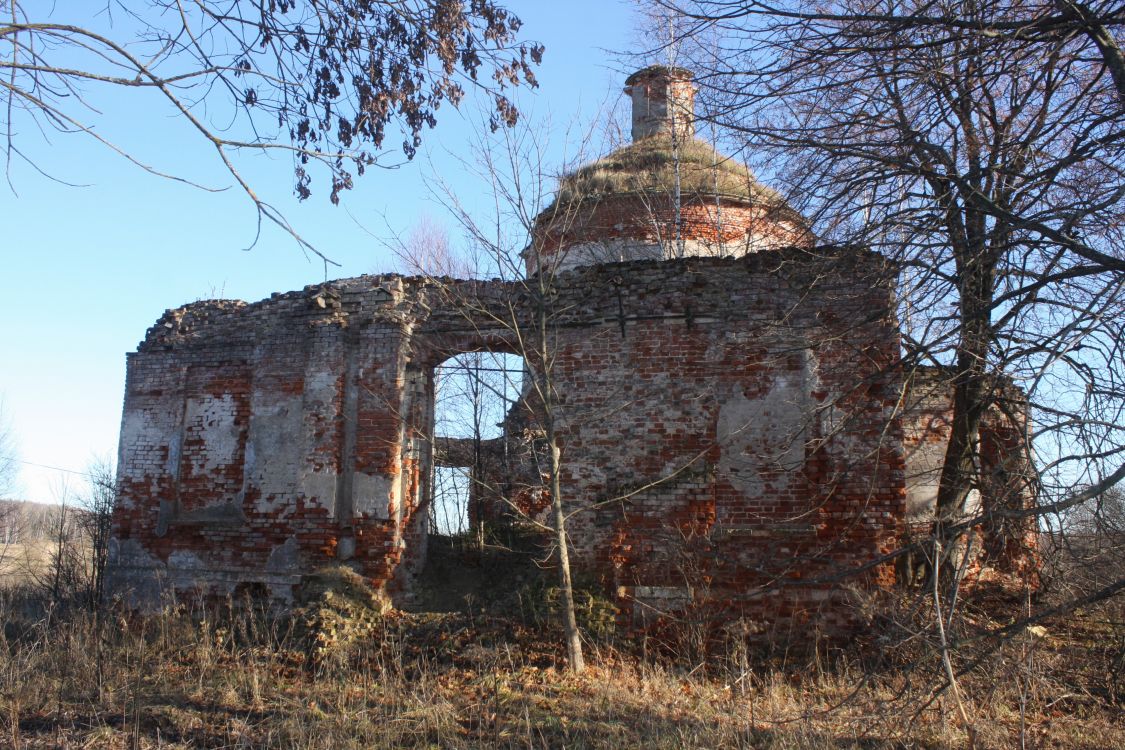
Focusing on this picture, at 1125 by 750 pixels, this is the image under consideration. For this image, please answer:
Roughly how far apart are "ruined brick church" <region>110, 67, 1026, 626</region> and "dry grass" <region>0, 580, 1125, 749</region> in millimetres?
819

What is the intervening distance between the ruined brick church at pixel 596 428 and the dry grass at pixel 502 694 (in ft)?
2.69

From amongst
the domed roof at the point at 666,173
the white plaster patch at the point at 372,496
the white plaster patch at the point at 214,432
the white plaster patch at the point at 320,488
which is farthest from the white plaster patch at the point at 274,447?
the domed roof at the point at 666,173

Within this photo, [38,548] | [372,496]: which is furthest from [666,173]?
[38,548]

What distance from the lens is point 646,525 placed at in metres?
7.89

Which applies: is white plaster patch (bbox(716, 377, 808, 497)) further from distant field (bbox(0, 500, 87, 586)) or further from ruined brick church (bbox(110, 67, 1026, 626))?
distant field (bbox(0, 500, 87, 586))

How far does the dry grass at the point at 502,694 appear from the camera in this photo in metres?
5.46

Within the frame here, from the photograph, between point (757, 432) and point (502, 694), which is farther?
point (757, 432)

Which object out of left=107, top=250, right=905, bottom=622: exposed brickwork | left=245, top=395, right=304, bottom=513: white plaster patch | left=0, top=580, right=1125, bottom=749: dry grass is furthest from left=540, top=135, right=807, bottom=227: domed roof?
left=0, top=580, right=1125, bottom=749: dry grass

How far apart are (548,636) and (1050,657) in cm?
394

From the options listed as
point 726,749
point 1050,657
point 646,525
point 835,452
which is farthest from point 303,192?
point 1050,657

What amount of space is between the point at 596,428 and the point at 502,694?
2.64 metres

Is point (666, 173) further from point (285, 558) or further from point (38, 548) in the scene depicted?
point (38, 548)

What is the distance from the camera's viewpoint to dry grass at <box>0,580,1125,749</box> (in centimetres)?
546

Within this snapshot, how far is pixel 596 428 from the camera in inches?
321
